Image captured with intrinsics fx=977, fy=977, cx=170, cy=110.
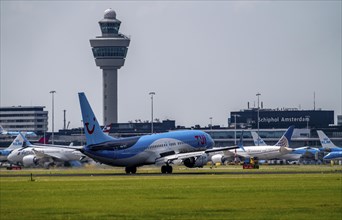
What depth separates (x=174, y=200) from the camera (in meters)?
61.2

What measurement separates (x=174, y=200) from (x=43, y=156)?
96220mm

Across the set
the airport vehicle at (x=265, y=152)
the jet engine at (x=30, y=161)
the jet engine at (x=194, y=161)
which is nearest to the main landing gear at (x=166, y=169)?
the jet engine at (x=194, y=161)

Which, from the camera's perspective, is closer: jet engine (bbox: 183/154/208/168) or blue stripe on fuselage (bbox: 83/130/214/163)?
blue stripe on fuselage (bbox: 83/130/214/163)

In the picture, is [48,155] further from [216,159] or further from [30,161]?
[216,159]

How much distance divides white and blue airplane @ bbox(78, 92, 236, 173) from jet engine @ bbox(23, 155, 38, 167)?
132 ft

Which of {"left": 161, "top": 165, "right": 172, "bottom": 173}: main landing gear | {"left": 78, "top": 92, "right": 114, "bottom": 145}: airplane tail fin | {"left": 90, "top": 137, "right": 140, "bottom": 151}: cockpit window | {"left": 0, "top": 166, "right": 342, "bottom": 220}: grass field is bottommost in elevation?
{"left": 0, "top": 166, "right": 342, "bottom": 220}: grass field

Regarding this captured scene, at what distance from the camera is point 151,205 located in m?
57.5

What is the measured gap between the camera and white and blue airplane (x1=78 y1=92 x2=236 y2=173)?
111375 mm

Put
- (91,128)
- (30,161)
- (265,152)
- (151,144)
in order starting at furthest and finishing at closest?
(265,152) < (30,161) < (151,144) < (91,128)

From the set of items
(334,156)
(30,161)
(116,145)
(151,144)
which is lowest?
(30,161)

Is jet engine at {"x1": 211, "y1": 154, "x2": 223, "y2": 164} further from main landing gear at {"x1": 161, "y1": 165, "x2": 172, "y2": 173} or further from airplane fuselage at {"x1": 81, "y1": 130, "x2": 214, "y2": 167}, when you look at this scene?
main landing gear at {"x1": 161, "y1": 165, "x2": 172, "y2": 173}

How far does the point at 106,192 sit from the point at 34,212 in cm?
1723

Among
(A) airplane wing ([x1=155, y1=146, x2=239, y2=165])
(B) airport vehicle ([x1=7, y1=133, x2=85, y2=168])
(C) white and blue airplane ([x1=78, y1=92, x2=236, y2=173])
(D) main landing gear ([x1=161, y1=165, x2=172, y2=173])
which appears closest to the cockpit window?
(C) white and blue airplane ([x1=78, y1=92, x2=236, y2=173])

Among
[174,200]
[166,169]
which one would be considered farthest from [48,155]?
[174,200]
